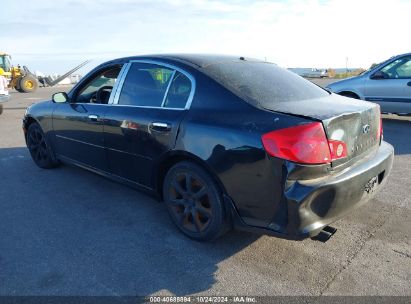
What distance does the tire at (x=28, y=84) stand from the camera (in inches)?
871

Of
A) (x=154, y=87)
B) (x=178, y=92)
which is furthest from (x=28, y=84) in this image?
(x=178, y=92)

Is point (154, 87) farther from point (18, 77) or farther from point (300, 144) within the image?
point (18, 77)

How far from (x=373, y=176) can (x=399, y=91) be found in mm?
6072

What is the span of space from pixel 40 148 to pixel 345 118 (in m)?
4.28

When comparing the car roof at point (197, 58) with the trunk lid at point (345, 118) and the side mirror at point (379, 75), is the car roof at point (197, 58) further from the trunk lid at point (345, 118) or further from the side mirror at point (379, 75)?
the side mirror at point (379, 75)

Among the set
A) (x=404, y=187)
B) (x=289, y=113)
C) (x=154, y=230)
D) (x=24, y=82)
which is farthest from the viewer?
(x=24, y=82)

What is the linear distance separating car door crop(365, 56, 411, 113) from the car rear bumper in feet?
19.9

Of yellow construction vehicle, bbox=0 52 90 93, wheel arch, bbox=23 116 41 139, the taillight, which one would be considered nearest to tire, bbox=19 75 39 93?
yellow construction vehicle, bbox=0 52 90 93

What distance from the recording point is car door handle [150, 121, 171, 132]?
3.12 meters

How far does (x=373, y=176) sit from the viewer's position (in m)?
2.89

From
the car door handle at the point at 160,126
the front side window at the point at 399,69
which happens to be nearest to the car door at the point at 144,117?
the car door handle at the point at 160,126

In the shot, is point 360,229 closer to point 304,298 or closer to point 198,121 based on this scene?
point 304,298

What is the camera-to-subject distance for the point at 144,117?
3.35m

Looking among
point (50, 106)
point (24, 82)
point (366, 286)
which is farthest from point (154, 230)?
point (24, 82)
